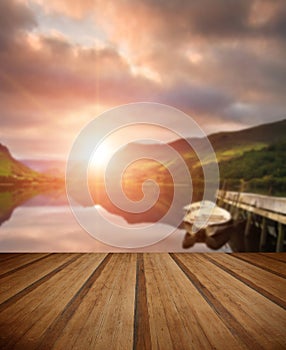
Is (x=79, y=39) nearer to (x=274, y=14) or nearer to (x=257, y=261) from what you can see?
(x=274, y=14)

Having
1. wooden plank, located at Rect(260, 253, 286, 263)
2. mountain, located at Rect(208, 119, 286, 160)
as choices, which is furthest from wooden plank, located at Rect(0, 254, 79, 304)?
mountain, located at Rect(208, 119, 286, 160)

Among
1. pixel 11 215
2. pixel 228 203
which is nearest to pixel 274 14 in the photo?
pixel 228 203

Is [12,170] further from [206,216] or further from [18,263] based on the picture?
[206,216]

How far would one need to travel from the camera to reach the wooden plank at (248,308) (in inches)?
45.7

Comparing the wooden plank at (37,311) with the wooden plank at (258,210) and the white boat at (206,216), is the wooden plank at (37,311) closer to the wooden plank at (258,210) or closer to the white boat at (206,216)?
the wooden plank at (258,210)

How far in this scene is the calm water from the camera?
7.21 m

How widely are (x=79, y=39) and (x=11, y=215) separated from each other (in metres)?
4.97

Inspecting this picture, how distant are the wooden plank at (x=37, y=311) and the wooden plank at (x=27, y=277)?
0.33ft

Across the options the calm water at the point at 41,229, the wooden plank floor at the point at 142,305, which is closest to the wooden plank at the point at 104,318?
the wooden plank floor at the point at 142,305

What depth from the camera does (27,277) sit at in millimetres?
2109

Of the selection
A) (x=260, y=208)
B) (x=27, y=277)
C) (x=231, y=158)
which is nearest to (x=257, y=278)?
(x=27, y=277)

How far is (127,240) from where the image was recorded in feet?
31.2

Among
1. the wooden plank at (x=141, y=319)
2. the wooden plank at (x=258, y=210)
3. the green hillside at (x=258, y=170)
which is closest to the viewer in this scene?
the wooden plank at (x=141, y=319)

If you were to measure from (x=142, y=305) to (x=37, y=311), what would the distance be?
0.50m
